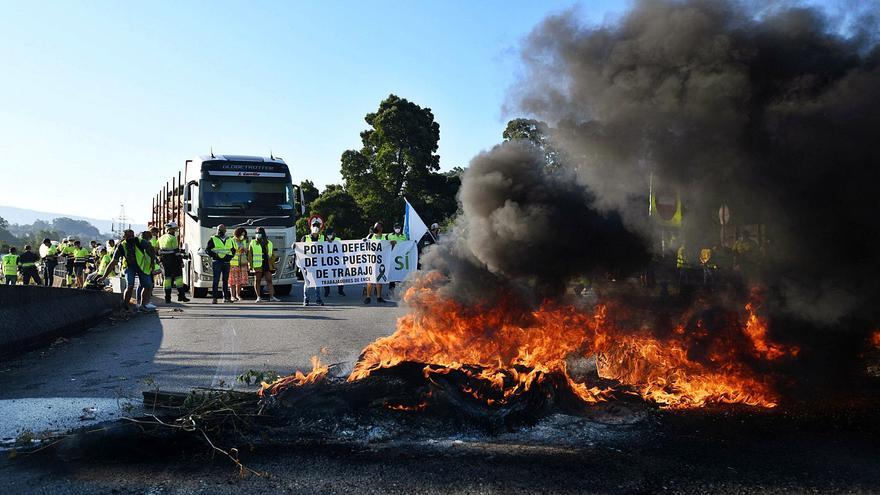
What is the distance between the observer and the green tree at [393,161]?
3609 centimetres

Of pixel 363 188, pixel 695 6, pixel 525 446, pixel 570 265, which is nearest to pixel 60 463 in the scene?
pixel 525 446

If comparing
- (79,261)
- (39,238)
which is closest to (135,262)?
(79,261)

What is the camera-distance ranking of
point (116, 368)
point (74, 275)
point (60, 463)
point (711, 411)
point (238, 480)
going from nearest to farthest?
point (238, 480), point (60, 463), point (711, 411), point (116, 368), point (74, 275)

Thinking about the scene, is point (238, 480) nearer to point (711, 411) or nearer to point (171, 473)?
point (171, 473)

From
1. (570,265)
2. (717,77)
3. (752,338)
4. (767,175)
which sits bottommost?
(752,338)

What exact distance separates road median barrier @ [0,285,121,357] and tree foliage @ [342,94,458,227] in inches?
1017

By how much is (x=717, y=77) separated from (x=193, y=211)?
13.6 meters

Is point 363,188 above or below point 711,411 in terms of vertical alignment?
above

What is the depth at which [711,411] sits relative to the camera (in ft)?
15.8

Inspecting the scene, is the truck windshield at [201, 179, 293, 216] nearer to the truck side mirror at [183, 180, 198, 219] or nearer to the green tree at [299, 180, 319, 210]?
the truck side mirror at [183, 180, 198, 219]

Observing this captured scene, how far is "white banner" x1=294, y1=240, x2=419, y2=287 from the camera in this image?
14.0 metres

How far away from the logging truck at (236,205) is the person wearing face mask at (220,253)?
1.18m

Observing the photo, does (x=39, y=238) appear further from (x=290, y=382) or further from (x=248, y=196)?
(x=290, y=382)

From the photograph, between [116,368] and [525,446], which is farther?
[116,368]
